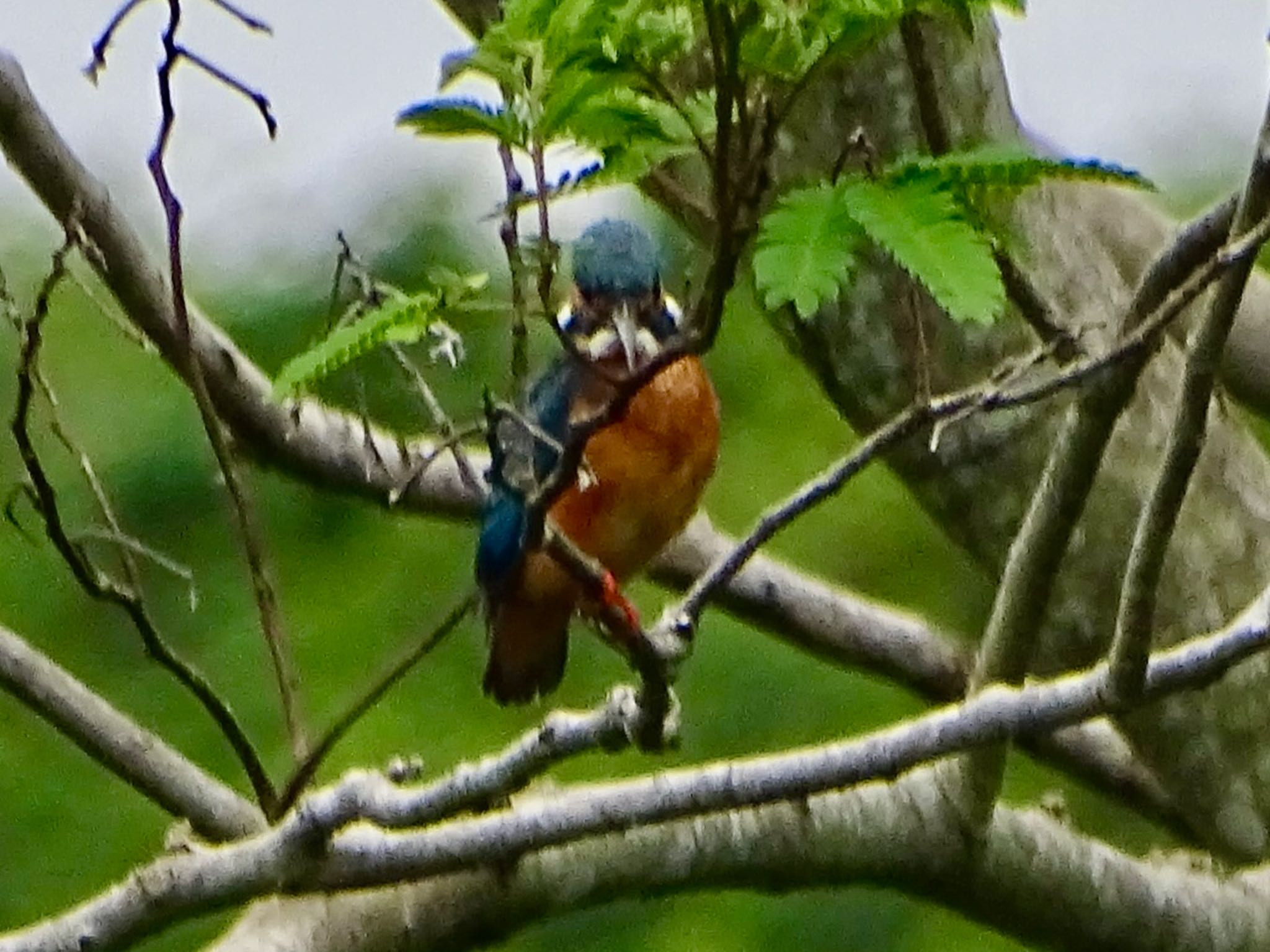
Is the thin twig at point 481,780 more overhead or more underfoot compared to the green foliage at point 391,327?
more underfoot

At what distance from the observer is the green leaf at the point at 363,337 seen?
31.1 inches

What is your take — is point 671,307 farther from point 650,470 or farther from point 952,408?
point 952,408

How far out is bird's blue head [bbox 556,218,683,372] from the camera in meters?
1.41

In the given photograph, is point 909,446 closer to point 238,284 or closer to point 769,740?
point 769,740

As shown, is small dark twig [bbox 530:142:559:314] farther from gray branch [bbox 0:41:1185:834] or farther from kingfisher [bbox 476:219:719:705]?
gray branch [bbox 0:41:1185:834]

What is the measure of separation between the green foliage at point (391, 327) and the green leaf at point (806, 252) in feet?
0.41

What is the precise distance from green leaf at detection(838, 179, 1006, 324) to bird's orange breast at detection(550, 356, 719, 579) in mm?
799

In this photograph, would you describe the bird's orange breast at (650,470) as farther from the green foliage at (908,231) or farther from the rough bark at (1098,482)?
the green foliage at (908,231)

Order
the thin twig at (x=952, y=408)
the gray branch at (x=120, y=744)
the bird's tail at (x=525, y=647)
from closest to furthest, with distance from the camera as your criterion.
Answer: the thin twig at (x=952, y=408), the gray branch at (x=120, y=744), the bird's tail at (x=525, y=647)

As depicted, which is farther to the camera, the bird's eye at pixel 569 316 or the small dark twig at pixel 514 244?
the bird's eye at pixel 569 316

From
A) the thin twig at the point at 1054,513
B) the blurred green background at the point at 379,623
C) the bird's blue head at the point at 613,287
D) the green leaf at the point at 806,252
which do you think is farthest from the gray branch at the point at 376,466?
the blurred green background at the point at 379,623

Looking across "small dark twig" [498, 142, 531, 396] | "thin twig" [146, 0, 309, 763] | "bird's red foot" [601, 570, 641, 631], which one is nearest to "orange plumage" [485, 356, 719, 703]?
"thin twig" [146, 0, 309, 763]

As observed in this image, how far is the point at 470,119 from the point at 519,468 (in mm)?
311

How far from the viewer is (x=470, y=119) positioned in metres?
0.76
